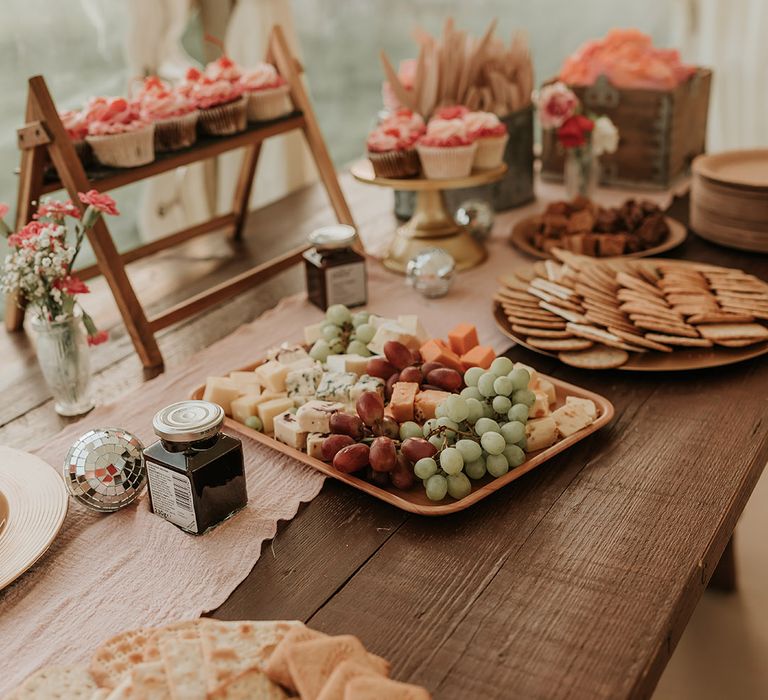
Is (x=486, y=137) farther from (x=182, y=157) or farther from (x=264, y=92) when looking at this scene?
(x=182, y=157)

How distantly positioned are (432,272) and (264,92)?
565 millimetres

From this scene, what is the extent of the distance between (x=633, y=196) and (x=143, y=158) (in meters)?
1.39

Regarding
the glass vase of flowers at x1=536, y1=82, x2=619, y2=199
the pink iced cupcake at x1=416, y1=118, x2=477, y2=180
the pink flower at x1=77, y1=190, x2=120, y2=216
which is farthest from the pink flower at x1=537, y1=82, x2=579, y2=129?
the pink flower at x1=77, y1=190, x2=120, y2=216

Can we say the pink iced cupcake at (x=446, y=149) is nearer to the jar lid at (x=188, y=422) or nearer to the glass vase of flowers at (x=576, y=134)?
the glass vase of flowers at (x=576, y=134)

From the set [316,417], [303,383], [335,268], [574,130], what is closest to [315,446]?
[316,417]

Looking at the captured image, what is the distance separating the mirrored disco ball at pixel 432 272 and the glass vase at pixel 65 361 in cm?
71

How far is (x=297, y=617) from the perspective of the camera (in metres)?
1.04

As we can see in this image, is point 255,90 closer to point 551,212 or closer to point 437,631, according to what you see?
point 551,212

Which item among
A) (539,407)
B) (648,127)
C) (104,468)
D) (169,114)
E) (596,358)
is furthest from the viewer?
(648,127)

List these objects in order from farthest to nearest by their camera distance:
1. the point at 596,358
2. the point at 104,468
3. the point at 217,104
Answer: the point at 217,104 → the point at 596,358 → the point at 104,468

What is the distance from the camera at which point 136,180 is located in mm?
1783

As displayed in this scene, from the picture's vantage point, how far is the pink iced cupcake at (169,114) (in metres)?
1.81

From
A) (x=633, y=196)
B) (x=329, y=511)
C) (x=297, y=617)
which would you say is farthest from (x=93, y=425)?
(x=633, y=196)

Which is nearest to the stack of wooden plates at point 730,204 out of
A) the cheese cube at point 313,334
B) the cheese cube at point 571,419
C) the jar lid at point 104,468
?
the cheese cube at point 571,419
